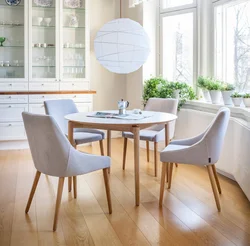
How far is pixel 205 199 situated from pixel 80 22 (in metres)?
3.65

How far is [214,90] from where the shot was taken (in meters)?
4.04

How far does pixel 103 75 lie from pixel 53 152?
12.0ft

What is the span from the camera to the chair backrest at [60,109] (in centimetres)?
388

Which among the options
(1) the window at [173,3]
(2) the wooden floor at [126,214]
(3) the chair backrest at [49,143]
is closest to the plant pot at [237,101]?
(2) the wooden floor at [126,214]

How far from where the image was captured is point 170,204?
2.90 metres

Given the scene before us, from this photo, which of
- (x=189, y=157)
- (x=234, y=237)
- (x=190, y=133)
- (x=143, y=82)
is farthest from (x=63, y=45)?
(x=234, y=237)

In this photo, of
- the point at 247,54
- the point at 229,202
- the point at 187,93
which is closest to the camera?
the point at 229,202

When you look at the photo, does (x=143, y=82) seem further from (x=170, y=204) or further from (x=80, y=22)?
(x=170, y=204)

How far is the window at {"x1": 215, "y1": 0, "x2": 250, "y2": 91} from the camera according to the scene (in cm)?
393

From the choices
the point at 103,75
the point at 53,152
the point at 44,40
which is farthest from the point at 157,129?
the point at 44,40

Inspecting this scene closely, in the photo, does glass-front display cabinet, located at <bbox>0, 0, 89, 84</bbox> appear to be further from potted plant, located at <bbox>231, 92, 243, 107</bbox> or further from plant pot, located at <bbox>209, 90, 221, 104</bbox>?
potted plant, located at <bbox>231, 92, 243, 107</bbox>

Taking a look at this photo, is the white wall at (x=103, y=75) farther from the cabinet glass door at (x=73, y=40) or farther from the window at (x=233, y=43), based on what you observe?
the window at (x=233, y=43)

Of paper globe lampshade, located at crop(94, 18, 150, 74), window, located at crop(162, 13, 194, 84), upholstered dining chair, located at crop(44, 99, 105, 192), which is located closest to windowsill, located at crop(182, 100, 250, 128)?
window, located at crop(162, 13, 194, 84)

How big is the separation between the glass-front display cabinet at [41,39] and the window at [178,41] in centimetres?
125
